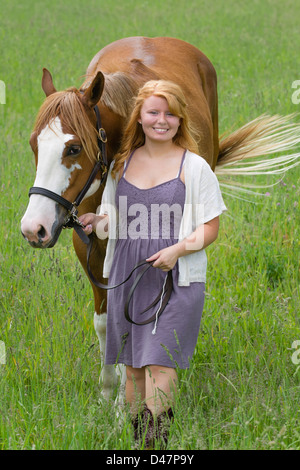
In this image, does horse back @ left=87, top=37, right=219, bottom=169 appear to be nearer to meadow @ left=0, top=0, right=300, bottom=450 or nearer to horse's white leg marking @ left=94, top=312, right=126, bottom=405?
meadow @ left=0, top=0, right=300, bottom=450

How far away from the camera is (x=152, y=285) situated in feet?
9.14

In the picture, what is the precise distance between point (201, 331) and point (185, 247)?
46.5 inches

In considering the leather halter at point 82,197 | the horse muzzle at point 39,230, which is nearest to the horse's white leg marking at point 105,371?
the leather halter at point 82,197

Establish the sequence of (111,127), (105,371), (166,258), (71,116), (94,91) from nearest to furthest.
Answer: (166,258)
(71,116)
(94,91)
(111,127)
(105,371)

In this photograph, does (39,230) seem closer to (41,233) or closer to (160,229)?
Answer: (41,233)

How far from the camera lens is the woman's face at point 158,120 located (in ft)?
8.92

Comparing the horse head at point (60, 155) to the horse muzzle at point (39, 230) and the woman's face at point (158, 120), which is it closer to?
the horse muzzle at point (39, 230)

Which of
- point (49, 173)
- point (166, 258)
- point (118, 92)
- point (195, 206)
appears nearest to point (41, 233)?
point (49, 173)

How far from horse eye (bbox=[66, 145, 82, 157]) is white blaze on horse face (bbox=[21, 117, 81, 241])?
38 millimetres

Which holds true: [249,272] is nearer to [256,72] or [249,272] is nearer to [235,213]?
[235,213]

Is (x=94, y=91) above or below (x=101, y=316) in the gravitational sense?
above

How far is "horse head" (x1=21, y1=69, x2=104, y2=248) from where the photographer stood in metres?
2.53

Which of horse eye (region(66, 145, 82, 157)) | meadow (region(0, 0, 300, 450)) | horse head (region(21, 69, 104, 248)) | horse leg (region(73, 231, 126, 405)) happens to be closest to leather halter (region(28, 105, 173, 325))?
horse head (region(21, 69, 104, 248))

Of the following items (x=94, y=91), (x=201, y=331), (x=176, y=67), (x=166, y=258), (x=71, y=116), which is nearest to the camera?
(x=166, y=258)
